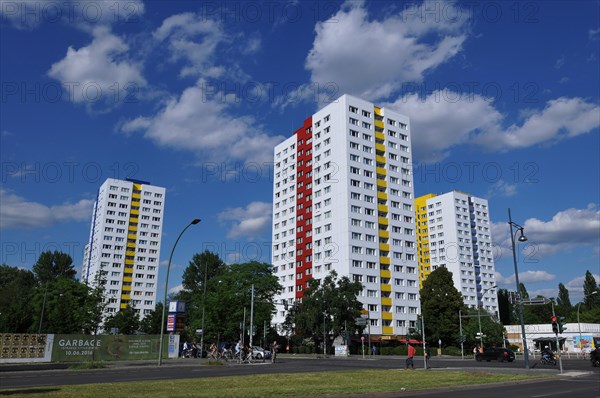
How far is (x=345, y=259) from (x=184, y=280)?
151 ft

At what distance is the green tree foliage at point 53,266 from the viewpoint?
10212 cm

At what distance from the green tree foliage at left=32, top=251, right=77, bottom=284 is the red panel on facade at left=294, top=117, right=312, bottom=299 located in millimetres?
51562

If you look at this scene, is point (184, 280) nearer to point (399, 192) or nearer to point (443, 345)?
point (399, 192)

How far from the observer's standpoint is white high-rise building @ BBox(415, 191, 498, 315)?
142 metres

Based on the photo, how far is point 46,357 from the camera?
3819 centimetres

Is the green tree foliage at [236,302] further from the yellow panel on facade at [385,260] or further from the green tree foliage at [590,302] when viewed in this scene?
the green tree foliage at [590,302]

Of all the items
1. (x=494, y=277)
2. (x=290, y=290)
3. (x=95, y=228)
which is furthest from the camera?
(x=494, y=277)

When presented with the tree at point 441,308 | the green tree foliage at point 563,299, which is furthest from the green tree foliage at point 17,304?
the green tree foliage at point 563,299

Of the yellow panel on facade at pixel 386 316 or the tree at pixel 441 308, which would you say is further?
the yellow panel on facade at pixel 386 316

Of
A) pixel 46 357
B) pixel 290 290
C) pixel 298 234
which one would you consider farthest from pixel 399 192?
pixel 46 357

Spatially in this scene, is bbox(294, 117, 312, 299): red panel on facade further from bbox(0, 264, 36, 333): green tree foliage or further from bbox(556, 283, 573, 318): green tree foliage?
bbox(556, 283, 573, 318): green tree foliage

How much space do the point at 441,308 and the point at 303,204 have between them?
115ft

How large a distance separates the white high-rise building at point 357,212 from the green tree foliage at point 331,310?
12.0 meters

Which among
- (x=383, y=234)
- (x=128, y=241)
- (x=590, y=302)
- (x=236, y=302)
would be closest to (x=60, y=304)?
(x=236, y=302)
